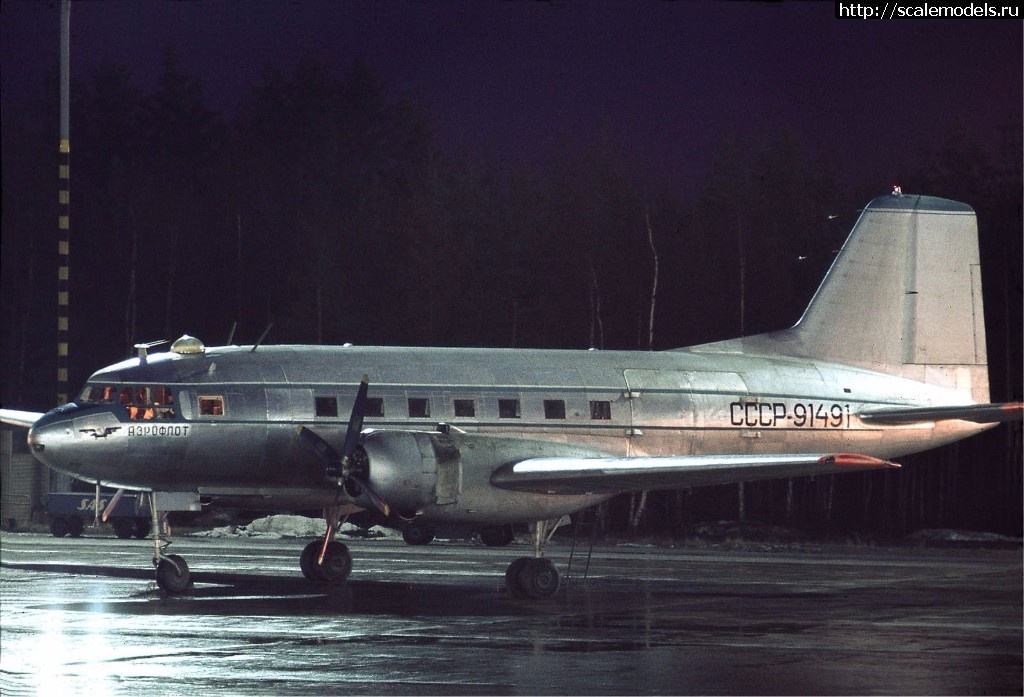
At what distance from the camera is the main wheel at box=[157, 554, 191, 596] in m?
23.5

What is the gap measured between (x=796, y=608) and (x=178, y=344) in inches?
455

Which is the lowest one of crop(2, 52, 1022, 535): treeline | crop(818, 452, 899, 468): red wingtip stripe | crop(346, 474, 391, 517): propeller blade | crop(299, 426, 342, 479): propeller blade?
crop(346, 474, 391, 517): propeller blade

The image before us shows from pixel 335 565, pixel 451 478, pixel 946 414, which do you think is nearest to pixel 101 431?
pixel 335 565

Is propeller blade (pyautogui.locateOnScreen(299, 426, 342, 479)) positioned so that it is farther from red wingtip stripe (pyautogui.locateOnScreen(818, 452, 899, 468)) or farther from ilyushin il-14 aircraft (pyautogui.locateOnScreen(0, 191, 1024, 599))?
red wingtip stripe (pyautogui.locateOnScreen(818, 452, 899, 468))

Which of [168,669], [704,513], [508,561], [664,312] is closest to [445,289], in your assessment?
[664,312]

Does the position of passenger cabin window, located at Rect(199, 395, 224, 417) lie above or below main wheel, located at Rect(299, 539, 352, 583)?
above

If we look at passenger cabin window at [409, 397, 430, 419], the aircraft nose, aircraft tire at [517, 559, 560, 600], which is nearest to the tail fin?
passenger cabin window at [409, 397, 430, 419]

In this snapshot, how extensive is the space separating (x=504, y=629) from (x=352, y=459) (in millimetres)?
5331

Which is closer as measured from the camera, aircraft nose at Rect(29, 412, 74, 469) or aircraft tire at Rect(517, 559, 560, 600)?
aircraft nose at Rect(29, 412, 74, 469)

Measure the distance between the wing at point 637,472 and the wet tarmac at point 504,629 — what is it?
73.0 inches

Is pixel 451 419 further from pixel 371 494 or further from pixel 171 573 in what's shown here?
pixel 171 573

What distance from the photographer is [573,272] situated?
157 ft

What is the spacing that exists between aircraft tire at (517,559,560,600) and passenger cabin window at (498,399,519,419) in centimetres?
299

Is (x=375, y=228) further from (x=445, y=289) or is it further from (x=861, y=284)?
(x=861, y=284)
